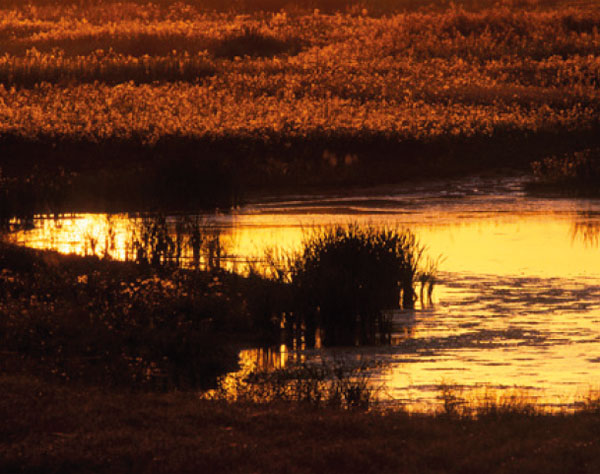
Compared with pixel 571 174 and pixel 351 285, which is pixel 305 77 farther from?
pixel 351 285

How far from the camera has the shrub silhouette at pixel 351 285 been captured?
15203mm

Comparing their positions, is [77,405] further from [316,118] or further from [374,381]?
[316,118]

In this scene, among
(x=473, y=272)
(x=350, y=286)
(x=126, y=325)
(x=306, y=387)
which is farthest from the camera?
(x=473, y=272)

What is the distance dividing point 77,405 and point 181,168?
58.7ft

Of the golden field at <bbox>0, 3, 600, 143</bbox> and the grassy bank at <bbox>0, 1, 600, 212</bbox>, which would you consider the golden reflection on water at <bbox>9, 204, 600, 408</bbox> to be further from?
the golden field at <bbox>0, 3, 600, 143</bbox>

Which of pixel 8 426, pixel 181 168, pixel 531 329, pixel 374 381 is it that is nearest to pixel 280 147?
pixel 181 168

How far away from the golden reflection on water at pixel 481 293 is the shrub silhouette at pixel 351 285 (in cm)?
37

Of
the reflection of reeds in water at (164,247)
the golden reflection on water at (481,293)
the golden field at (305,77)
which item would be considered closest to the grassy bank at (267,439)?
the golden reflection on water at (481,293)

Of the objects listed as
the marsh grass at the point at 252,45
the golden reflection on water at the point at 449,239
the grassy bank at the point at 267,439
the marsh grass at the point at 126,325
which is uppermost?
the marsh grass at the point at 252,45

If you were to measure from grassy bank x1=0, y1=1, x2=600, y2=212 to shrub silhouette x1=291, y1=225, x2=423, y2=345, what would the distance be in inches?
403

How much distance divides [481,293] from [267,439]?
7.89 meters

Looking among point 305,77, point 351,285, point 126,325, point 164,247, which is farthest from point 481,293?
point 305,77

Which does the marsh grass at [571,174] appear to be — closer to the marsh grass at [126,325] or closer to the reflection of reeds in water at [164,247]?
the reflection of reeds in water at [164,247]

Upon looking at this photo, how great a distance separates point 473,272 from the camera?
18734mm
